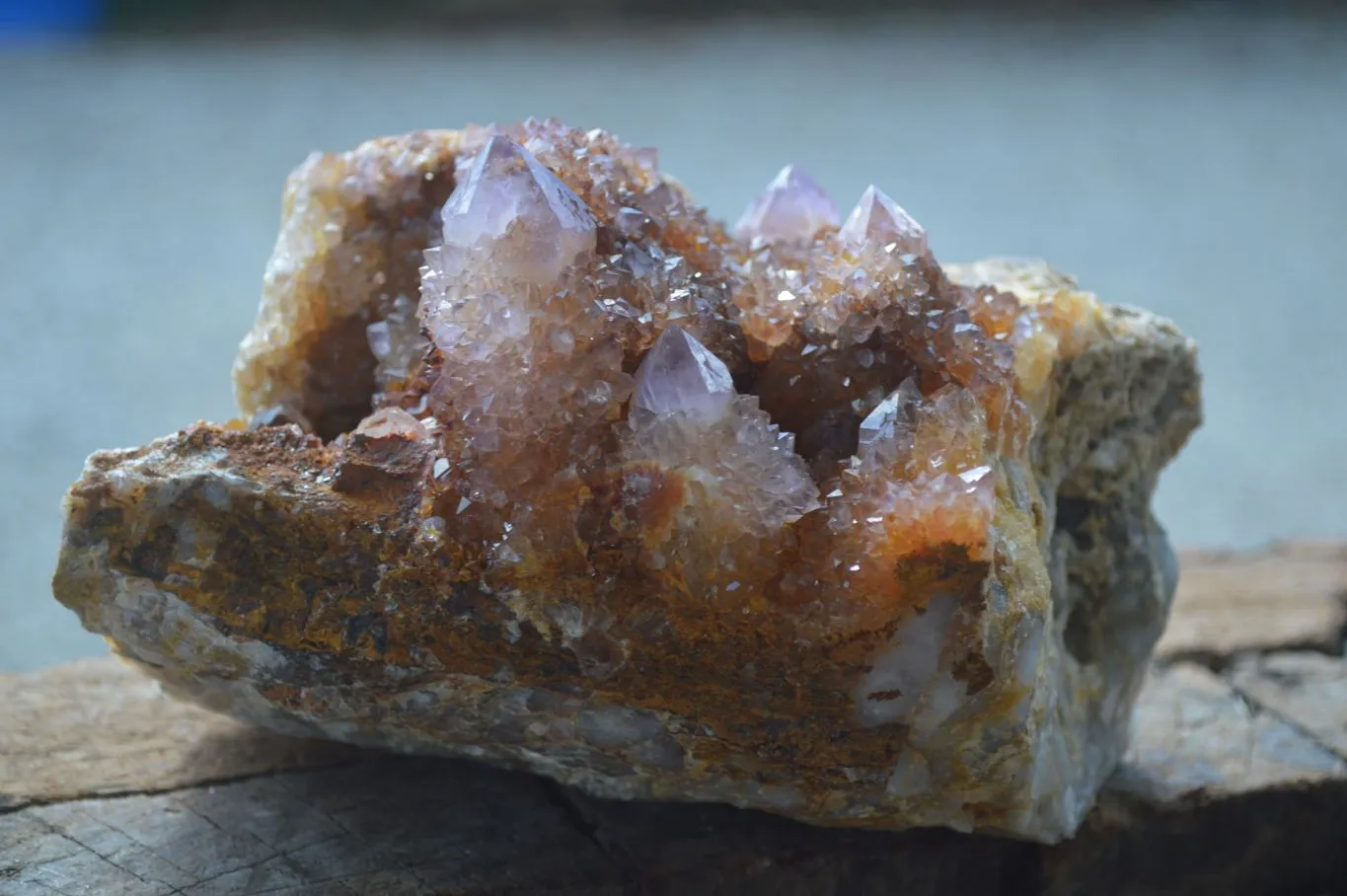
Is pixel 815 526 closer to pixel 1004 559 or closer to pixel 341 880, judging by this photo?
pixel 1004 559

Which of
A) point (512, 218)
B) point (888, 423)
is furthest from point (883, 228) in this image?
point (512, 218)

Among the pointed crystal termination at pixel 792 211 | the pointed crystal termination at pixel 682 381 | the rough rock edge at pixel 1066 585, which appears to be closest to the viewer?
the pointed crystal termination at pixel 682 381

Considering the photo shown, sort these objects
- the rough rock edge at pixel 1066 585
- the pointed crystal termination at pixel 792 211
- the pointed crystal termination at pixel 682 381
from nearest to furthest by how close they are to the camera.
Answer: the pointed crystal termination at pixel 682 381, the rough rock edge at pixel 1066 585, the pointed crystal termination at pixel 792 211

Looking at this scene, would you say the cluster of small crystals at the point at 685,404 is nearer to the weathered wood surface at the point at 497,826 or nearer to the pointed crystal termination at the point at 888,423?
the pointed crystal termination at the point at 888,423

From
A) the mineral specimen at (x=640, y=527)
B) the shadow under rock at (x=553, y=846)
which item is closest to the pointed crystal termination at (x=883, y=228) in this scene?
the mineral specimen at (x=640, y=527)

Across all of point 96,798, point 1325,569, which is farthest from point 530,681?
point 1325,569

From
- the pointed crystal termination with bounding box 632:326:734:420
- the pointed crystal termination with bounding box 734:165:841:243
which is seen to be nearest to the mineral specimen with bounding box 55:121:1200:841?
the pointed crystal termination with bounding box 632:326:734:420

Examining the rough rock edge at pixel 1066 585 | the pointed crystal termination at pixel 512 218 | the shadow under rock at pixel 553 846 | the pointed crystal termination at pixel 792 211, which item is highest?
the pointed crystal termination at pixel 792 211

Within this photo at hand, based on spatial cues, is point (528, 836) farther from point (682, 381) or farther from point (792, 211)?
point (792, 211)
